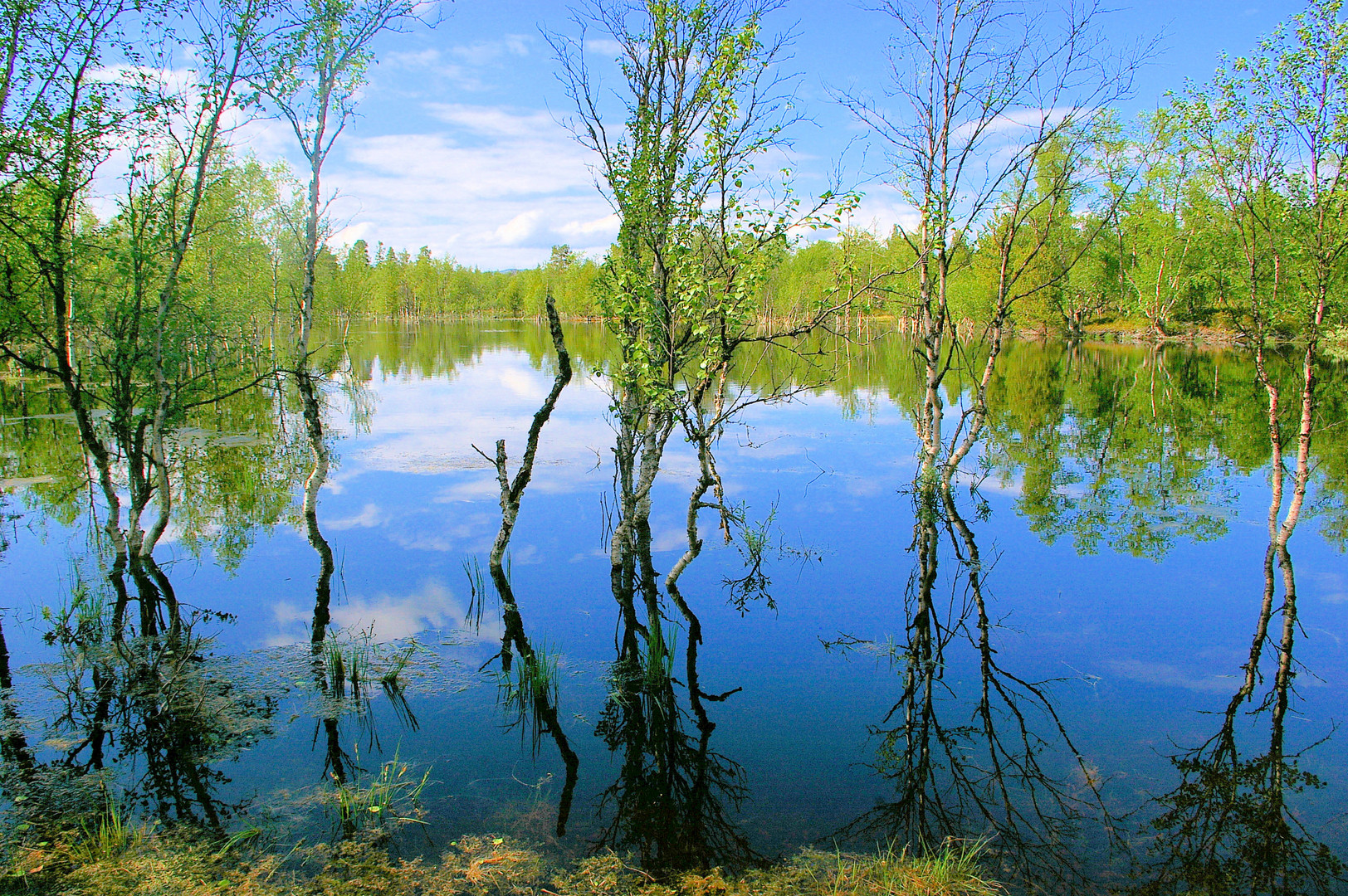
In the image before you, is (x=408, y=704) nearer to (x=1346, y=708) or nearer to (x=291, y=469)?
(x=1346, y=708)

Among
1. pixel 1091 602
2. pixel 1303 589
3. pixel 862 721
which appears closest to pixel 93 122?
pixel 862 721

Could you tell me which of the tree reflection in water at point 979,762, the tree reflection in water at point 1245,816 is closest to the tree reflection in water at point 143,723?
the tree reflection in water at point 979,762

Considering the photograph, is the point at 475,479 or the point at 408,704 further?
the point at 475,479

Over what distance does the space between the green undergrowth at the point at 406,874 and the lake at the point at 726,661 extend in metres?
0.29

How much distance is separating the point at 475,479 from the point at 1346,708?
1559 centimetres

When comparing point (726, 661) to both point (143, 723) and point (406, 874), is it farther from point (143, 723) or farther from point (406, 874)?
point (143, 723)

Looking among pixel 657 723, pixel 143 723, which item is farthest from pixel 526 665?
pixel 143 723

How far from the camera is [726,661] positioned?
912 cm

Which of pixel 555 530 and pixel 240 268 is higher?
pixel 240 268

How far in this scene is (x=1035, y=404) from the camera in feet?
96.4

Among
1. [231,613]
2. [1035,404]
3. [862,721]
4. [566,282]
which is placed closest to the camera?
[862,721]

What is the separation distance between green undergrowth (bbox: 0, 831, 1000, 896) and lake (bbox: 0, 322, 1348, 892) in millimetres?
288

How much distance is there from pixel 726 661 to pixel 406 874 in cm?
464

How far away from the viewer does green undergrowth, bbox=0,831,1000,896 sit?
4.97m
